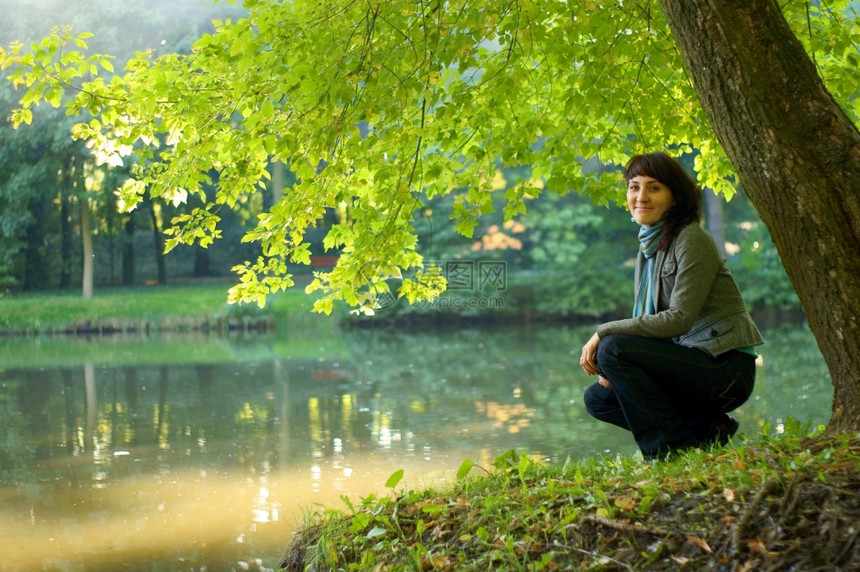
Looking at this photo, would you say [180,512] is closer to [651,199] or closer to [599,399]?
[599,399]

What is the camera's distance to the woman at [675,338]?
3.40 metres

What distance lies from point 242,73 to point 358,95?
1.80ft

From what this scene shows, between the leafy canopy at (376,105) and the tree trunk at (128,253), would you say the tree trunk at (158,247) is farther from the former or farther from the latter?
the leafy canopy at (376,105)

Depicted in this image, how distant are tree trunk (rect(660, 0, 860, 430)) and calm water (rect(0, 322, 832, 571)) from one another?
7.51ft

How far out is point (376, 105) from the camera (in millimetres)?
3953

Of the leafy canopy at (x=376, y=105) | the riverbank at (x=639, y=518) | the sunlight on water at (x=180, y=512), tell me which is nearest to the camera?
the riverbank at (x=639, y=518)

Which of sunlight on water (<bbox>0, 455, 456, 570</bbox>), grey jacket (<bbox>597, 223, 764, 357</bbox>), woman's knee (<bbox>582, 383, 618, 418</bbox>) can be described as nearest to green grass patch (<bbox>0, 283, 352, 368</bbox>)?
sunlight on water (<bbox>0, 455, 456, 570</bbox>)

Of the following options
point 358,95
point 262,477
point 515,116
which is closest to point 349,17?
point 358,95

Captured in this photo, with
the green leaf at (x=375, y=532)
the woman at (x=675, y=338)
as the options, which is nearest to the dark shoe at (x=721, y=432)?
the woman at (x=675, y=338)

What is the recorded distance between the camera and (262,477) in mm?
6070

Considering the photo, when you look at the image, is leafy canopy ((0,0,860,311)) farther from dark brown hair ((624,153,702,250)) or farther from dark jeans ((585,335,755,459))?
dark jeans ((585,335,755,459))

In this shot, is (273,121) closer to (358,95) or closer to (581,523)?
(358,95)

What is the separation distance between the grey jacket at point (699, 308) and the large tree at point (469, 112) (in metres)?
0.30

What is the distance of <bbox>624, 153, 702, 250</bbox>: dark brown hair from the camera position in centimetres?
357
